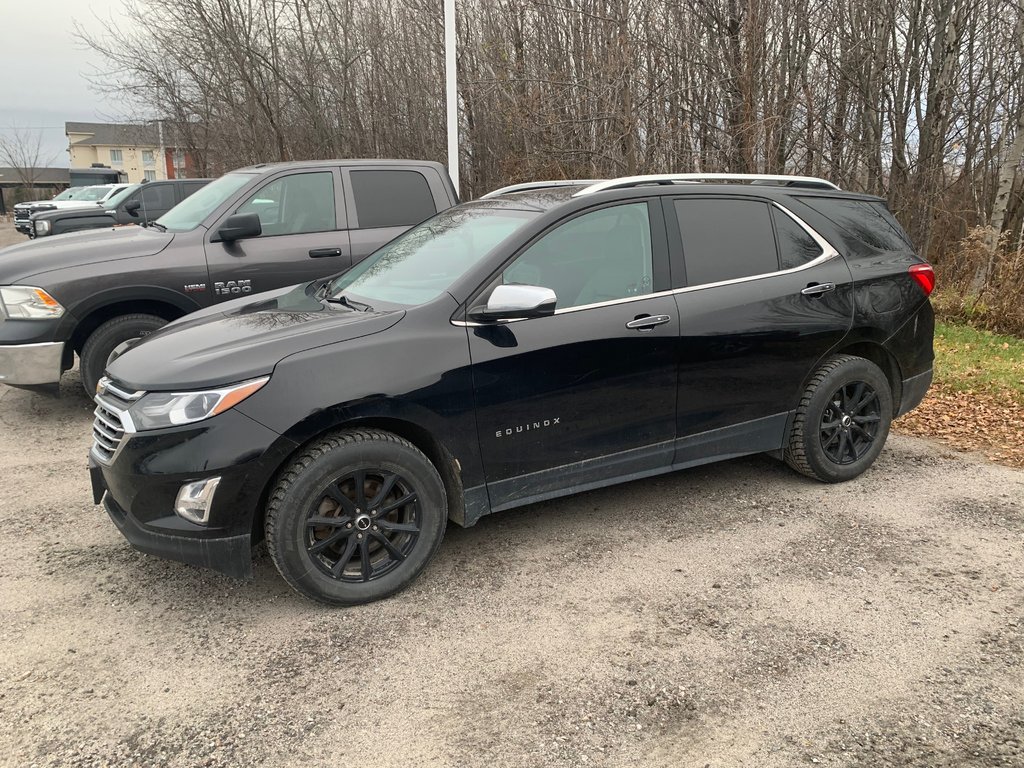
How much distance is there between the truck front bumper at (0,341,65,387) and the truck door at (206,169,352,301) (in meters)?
1.24

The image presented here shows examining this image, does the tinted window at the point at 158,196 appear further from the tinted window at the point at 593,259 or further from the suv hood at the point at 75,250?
the tinted window at the point at 593,259

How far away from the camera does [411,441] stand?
3.62 m

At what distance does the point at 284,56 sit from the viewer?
2122 cm

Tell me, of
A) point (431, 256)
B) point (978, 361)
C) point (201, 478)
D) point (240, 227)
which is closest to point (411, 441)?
point (201, 478)

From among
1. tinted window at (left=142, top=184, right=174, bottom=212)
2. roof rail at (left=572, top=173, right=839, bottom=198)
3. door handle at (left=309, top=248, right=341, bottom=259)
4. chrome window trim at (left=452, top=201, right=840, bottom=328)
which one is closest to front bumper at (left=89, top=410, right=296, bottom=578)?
chrome window trim at (left=452, top=201, right=840, bottom=328)

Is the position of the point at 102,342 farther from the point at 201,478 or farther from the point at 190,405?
the point at 201,478

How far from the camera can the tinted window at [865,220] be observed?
4.74 meters

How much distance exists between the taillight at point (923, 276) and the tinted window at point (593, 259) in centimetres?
187

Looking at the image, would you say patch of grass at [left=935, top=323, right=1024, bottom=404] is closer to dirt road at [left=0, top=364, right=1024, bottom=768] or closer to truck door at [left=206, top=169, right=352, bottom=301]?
dirt road at [left=0, top=364, right=1024, bottom=768]

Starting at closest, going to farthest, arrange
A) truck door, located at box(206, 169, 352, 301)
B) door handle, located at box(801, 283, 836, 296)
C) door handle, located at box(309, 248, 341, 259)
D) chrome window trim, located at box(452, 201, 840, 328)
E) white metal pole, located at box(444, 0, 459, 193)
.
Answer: chrome window trim, located at box(452, 201, 840, 328), door handle, located at box(801, 283, 836, 296), truck door, located at box(206, 169, 352, 301), door handle, located at box(309, 248, 341, 259), white metal pole, located at box(444, 0, 459, 193)

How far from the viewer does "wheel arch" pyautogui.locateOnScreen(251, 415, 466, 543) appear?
3.29m

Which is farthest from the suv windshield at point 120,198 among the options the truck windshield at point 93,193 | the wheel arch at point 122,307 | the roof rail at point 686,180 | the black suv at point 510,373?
the roof rail at point 686,180

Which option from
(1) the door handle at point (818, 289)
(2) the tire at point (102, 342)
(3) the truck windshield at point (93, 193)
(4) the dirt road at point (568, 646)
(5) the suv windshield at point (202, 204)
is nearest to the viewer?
(4) the dirt road at point (568, 646)

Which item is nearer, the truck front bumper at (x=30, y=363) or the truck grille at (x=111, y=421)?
the truck grille at (x=111, y=421)
